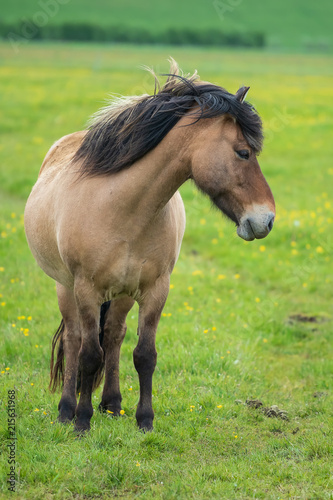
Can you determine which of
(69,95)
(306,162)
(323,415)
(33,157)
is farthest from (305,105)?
(323,415)

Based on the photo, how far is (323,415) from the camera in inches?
220

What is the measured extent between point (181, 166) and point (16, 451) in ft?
8.23

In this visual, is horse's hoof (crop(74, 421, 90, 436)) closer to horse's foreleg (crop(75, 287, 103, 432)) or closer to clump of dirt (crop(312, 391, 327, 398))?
horse's foreleg (crop(75, 287, 103, 432))

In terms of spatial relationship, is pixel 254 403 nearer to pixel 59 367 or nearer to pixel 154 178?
pixel 59 367

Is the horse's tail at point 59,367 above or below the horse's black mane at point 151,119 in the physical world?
below

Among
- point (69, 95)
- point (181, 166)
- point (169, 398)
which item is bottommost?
point (69, 95)

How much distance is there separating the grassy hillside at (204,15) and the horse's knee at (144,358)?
271 feet

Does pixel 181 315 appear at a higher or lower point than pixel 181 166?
lower

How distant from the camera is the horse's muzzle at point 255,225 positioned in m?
4.27

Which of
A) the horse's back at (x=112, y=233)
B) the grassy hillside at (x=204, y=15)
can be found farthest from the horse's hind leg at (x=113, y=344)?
the grassy hillside at (x=204, y=15)

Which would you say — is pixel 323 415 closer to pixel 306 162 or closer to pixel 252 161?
pixel 252 161

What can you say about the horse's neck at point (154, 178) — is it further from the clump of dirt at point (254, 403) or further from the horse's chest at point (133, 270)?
the clump of dirt at point (254, 403)

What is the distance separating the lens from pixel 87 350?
495 cm

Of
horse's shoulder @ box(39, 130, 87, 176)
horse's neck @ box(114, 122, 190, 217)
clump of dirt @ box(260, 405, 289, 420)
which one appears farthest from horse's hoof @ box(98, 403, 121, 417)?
horse's shoulder @ box(39, 130, 87, 176)
